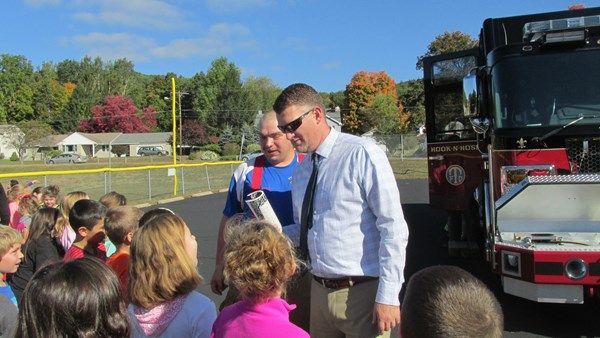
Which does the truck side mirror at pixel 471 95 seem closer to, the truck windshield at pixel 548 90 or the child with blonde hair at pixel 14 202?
the truck windshield at pixel 548 90

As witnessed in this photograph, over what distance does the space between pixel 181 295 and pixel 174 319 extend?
0.40 ft

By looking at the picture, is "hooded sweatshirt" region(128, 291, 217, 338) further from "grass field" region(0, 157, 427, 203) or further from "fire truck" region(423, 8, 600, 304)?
"grass field" region(0, 157, 427, 203)

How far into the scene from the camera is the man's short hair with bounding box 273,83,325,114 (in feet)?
10.5

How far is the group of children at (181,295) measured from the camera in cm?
179

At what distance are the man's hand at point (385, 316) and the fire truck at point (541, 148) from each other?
2.56 m

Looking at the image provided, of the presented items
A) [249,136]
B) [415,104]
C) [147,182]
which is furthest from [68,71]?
[147,182]

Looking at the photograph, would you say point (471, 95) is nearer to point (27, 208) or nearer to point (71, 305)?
point (71, 305)

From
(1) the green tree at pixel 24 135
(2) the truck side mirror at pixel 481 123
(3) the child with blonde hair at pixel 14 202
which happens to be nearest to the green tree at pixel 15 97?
(1) the green tree at pixel 24 135

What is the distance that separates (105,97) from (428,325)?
10765 centimetres

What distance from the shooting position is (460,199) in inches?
334

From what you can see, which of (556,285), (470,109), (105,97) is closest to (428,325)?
(556,285)

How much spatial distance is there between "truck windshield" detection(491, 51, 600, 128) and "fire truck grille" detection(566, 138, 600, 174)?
0.21m

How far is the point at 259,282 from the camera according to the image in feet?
8.23

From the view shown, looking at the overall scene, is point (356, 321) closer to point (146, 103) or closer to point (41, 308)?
point (41, 308)
